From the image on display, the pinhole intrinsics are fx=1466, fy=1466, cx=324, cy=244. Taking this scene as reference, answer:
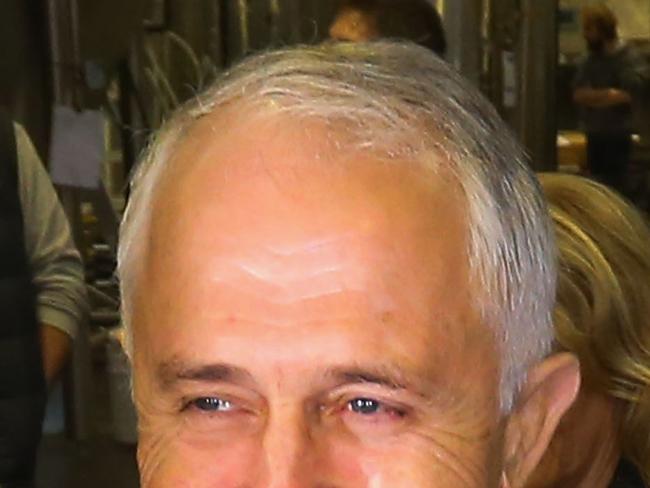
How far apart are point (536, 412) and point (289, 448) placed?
235mm

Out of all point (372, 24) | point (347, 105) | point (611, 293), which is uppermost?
point (347, 105)

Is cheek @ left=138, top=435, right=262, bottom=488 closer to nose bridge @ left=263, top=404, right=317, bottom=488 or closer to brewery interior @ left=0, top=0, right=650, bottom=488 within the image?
nose bridge @ left=263, top=404, right=317, bottom=488

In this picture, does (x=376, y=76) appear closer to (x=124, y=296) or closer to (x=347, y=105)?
(x=347, y=105)

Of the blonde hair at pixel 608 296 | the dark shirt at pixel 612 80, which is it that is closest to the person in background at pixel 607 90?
the dark shirt at pixel 612 80

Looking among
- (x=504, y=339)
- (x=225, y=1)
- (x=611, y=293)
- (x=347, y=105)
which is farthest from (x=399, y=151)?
(x=225, y=1)

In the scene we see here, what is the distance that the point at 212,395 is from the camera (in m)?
1.04

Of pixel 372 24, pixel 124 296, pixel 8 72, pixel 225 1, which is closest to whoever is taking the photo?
pixel 124 296

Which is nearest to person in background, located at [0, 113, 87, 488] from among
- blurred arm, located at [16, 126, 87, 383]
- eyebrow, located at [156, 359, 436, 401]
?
blurred arm, located at [16, 126, 87, 383]

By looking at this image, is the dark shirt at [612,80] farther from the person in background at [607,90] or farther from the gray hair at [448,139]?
the gray hair at [448,139]

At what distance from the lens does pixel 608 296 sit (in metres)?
1.99

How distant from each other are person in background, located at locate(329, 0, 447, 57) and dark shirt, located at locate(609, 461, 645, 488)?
3.66 ft

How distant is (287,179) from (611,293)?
3.48 ft

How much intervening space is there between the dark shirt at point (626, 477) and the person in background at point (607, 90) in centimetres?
286

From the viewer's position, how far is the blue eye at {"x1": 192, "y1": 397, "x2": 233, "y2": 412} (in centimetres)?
103
